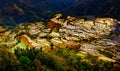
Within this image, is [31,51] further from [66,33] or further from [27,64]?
[66,33]

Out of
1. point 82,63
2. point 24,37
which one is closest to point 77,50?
point 82,63

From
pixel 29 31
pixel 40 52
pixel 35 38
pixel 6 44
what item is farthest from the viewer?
pixel 29 31

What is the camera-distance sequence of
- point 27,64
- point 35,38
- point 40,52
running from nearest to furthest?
point 27,64 → point 40,52 → point 35,38

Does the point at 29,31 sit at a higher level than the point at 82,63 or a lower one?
higher

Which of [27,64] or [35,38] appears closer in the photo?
[27,64]

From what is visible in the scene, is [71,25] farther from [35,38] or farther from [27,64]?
[27,64]

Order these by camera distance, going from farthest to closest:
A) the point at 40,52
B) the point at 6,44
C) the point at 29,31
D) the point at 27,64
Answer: the point at 29,31 < the point at 6,44 < the point at 40,52 < the point at 27,64

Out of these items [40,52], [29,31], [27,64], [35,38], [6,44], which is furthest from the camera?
[29,31]

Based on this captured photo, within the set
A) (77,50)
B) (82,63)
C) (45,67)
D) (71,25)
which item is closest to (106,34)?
(71,25)

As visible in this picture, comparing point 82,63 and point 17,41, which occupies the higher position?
point 17,41
